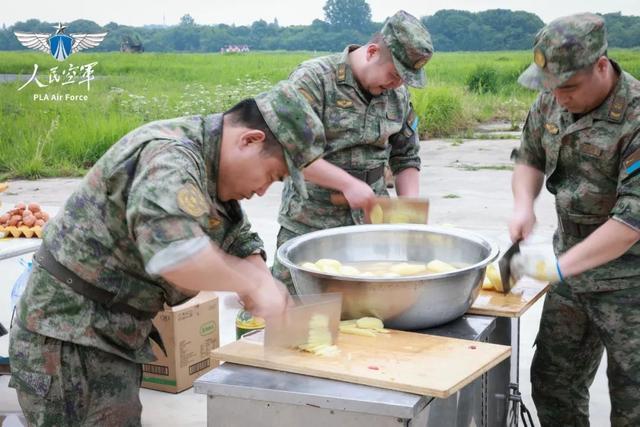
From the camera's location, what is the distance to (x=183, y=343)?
385 cm

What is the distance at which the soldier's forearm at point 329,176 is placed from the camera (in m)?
3.07

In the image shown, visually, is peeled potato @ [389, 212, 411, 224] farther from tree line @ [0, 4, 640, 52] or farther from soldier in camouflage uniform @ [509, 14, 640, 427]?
tree line @ [0, 4, 640, 52]

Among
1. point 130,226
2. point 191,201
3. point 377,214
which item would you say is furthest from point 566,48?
point 130,226

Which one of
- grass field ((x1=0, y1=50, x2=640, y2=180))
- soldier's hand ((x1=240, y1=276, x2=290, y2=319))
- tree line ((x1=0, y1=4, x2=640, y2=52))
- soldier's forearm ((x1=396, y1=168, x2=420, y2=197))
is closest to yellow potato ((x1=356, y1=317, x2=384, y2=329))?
soldier's hand ((x1=240, y1=276, x2=290, y2=319))

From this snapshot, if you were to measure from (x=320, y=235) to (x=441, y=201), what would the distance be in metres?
6.22

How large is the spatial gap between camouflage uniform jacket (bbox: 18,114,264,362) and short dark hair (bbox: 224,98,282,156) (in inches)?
1.8

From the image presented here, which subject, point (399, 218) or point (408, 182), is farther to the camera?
point (408, 182)

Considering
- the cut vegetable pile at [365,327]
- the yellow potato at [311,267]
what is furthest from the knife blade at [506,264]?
the yellow potato at [311,267]

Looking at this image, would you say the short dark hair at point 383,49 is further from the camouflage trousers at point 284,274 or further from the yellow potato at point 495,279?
the yellow potato at point 495,279

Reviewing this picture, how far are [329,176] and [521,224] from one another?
78 centimetres

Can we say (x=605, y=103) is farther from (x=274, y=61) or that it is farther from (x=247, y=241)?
(x=274, y=61)

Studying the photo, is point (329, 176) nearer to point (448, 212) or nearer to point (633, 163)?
point (633, 163)

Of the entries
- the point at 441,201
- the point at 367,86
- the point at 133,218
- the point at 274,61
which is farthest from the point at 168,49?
→ the point at 133,218

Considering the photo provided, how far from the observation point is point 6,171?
1105 cm
